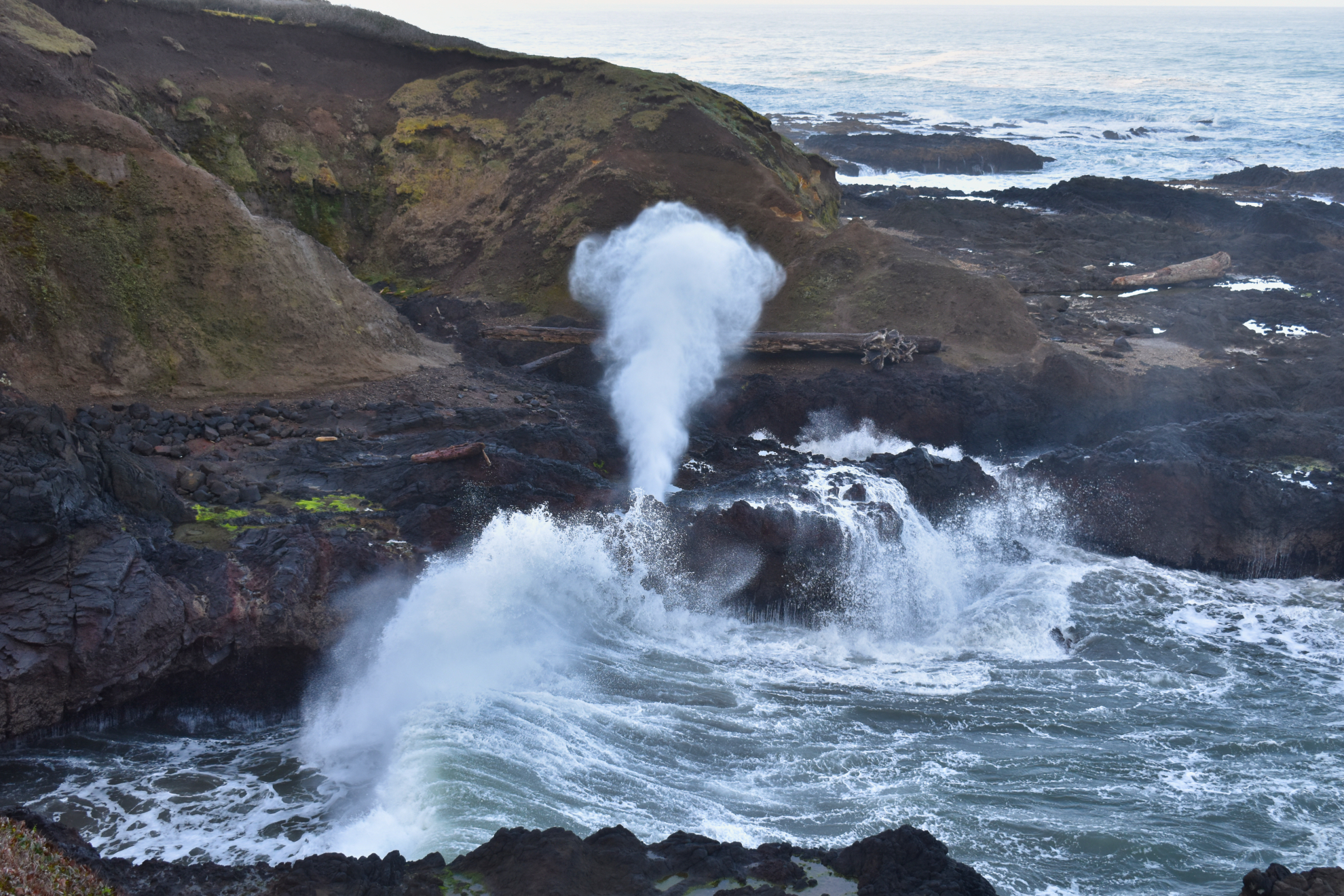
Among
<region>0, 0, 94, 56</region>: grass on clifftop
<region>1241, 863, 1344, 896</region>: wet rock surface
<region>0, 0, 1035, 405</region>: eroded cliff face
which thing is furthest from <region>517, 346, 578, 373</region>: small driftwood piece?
<region>1241, 863, 1344, 896</region>: wet rock surface

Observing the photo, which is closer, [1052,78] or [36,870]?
[36,870]

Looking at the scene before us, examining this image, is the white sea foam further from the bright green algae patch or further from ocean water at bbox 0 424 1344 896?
the bright green algae patch

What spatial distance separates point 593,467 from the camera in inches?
534

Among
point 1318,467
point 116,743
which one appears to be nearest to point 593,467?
point 116,743

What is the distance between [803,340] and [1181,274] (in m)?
11.6

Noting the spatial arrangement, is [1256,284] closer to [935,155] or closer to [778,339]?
[778,339]

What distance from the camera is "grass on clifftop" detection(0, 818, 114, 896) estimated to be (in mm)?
5730

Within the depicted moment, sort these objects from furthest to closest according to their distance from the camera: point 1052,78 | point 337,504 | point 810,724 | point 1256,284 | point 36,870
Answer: point 1052,78 < point 1256,284 < point 337,504 < point 810,724 < point 36,870

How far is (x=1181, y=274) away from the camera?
2372 centimetres

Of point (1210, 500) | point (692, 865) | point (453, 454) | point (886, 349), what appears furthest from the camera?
point (886, 349)

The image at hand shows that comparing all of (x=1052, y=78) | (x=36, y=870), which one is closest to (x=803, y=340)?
(x=36, y=870)

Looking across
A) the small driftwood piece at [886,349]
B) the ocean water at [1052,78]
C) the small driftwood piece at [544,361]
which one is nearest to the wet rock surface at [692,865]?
the small driftwood piece at [544,361]

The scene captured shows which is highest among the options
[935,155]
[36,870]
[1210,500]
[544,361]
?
[935,155]

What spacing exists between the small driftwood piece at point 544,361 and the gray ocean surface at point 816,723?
5841 millimetres
